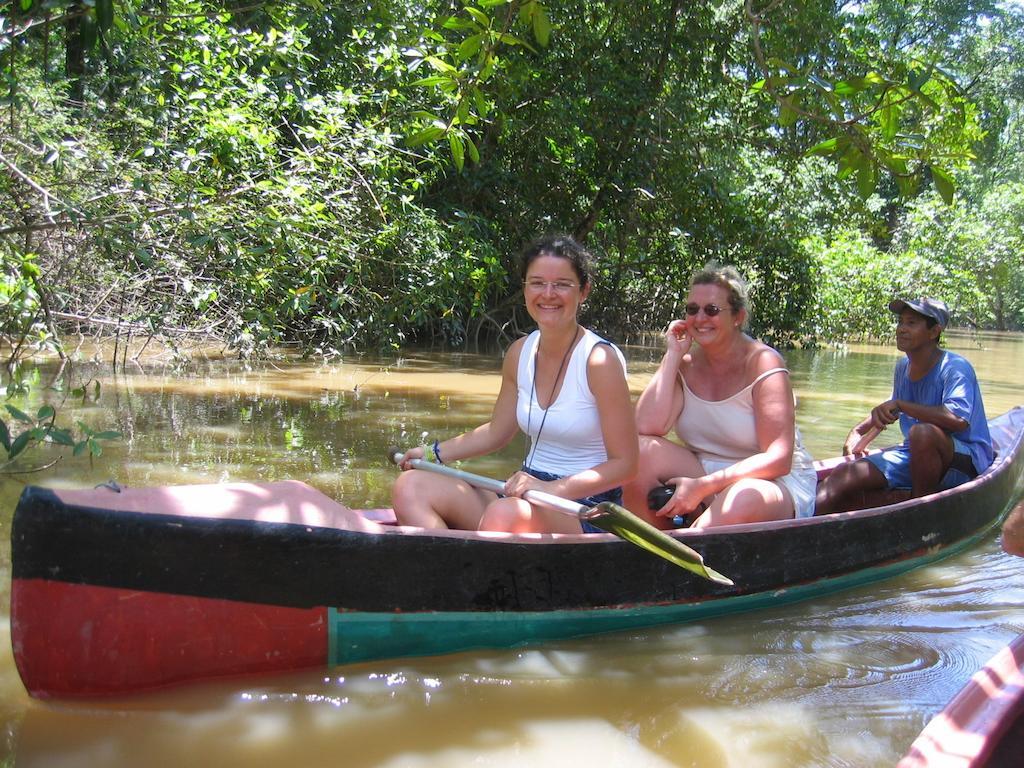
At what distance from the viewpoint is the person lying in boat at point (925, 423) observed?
14.7 feet

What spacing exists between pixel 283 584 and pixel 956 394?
10.7 feet

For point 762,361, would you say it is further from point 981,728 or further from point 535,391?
point 981,728

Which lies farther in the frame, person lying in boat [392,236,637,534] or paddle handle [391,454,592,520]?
person lying in boat [392,236,637,534]

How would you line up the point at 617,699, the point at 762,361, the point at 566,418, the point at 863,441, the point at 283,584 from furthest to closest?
the point at 863,441
the point at 762,361
the point at 566,418
the point at 617,699
the point at 283,584

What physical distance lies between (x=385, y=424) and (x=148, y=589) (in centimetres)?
449

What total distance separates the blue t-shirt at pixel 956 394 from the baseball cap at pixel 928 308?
0.17 meters

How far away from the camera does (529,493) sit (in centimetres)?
308

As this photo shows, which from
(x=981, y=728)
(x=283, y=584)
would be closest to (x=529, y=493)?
(x=283, y=584)

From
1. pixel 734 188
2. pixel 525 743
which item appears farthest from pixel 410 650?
pixel 734 188

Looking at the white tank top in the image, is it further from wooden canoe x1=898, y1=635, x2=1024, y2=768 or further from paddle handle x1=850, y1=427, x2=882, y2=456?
paddle handle x1=850, y1=427, x2=882, y2=456

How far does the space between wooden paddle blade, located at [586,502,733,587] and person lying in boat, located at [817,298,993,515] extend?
1882 millimetres

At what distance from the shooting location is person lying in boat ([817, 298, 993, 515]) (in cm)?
449

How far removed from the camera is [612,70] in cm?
1123

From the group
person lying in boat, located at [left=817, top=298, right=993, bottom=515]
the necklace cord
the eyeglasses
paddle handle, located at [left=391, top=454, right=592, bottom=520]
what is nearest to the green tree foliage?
the eyeglasses
